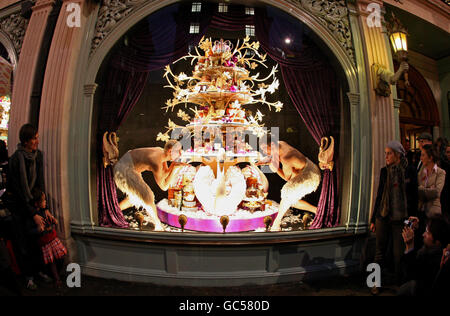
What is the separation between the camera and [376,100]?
3.48 metres

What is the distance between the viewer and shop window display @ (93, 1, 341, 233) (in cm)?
357

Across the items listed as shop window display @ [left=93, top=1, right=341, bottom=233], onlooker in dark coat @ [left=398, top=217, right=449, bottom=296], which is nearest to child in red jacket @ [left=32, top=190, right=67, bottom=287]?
shop window display @ [left=93, top=1, right=341, bottom=233]

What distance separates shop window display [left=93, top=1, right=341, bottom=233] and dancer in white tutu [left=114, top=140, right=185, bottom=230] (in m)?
0.03

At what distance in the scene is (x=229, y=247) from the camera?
2992mm

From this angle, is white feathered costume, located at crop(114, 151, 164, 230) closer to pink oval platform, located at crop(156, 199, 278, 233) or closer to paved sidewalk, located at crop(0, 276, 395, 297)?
pink oval platform, located at crop(156, 199, 278, 233)

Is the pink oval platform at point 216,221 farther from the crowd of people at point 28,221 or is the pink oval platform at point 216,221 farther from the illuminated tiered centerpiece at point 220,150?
the crowd of people at point 28,221

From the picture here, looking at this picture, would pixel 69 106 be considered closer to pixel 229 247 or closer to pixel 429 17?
pixel 229 247

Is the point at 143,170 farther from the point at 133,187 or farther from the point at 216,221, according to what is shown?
the point at 216,221

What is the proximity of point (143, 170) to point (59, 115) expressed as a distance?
124 centimetres

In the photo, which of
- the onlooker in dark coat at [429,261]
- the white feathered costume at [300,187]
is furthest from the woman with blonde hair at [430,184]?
the white feathered costume at [300,187]
